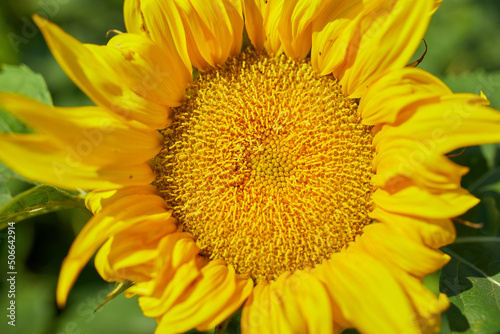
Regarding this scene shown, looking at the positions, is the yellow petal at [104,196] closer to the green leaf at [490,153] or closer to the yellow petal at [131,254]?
the yellow petal at [131,254]

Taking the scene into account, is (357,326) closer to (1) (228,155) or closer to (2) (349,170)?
(2) (349,170)

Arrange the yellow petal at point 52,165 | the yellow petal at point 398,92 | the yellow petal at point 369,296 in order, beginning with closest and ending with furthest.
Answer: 1. the yellow petal at point 52,165
2. the yellow petal at point 369,296
3. the yellow petal at point 398,92

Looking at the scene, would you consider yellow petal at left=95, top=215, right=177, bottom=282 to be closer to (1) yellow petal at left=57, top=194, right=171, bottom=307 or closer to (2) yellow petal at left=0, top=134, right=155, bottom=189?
(1) yellow petal at left=57, top=194, right=171, bottom=307

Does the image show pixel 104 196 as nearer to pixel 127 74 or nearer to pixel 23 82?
pixel 127 74

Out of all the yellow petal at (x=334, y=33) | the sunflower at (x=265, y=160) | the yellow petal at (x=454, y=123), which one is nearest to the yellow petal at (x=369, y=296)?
the sunflower at (x=265, y=160)

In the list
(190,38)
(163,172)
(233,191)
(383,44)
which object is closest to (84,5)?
(190,38)
